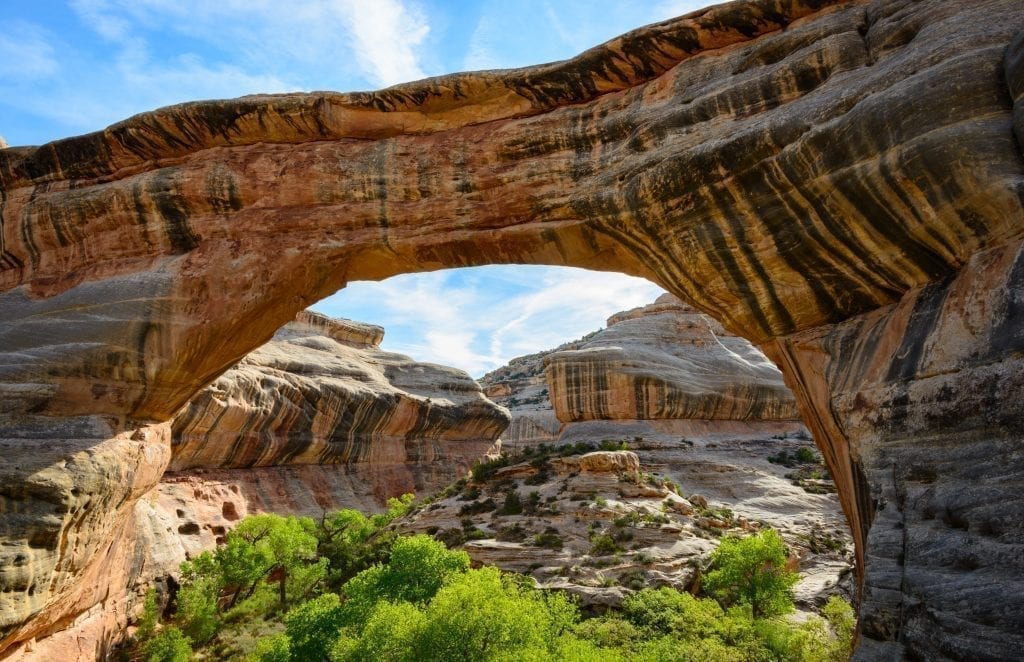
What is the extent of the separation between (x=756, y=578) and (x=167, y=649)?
18.5 meters

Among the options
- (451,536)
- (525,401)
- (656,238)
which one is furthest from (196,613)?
(525,401)

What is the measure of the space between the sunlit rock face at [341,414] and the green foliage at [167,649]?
9.05 meters

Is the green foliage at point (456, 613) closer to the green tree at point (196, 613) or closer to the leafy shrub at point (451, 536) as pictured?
the green tree at point (196, 613)

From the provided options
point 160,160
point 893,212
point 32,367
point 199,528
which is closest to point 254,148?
point 160,160

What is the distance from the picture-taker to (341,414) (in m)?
37.7

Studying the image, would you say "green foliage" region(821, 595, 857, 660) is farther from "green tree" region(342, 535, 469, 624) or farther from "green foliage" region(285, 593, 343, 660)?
"green foliage" region(285, 593, 343, 660)

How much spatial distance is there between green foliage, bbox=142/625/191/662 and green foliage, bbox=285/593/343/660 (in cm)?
516

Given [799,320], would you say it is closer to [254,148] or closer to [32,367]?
[254,148]

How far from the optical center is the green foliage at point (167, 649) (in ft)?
55.9

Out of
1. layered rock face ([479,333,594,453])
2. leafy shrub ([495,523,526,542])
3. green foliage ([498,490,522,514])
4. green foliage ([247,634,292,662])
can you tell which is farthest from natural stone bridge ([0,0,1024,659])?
layered rock face ([479,333,594,453])

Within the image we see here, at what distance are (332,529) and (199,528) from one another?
675 centimetres

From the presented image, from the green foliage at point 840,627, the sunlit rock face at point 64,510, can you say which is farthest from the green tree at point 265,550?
the green foliage at point 840,627

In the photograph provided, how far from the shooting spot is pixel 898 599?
6.33 metres

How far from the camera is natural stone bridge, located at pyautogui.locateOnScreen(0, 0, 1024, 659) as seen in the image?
694 centimetres
